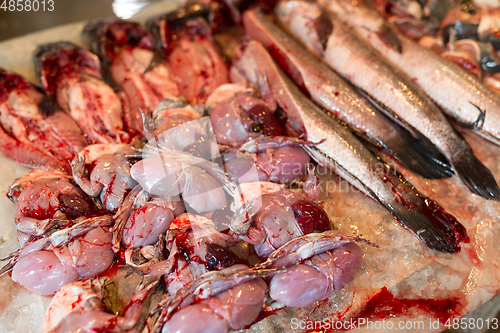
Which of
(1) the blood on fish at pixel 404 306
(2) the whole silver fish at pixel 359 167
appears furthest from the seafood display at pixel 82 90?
(1) the blood on fish at pixel 404 306

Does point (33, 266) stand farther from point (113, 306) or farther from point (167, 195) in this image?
point (167, 195)

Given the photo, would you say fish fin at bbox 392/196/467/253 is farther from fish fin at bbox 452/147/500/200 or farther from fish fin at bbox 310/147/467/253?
fish fin at bbox 452/147/500/200

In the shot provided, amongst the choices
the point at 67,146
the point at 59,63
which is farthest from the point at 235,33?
the point at 67,146

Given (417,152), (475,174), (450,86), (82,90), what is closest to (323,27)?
(450,86)

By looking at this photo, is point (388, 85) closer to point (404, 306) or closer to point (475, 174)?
point (475, 174)

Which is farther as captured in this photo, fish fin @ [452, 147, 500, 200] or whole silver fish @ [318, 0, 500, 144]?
whole silver fish @ [318, 0, 500, 144]

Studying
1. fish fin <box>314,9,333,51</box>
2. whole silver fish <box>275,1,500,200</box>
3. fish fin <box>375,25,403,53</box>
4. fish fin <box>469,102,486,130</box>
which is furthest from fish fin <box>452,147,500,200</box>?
fish fin <box>314,9,333,51</box>
